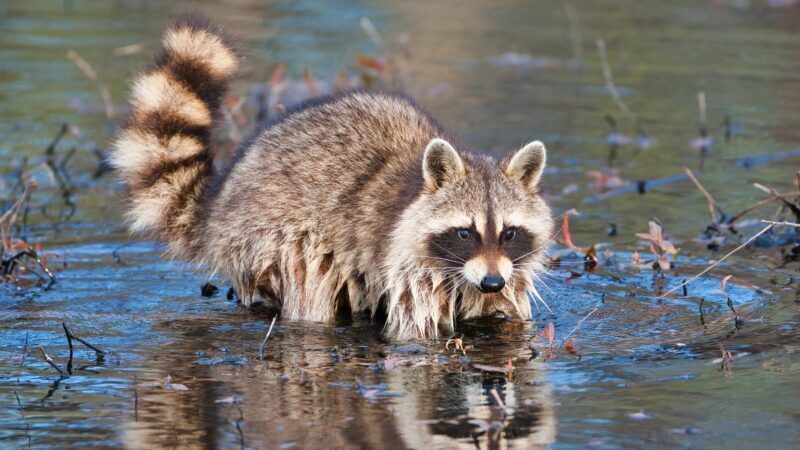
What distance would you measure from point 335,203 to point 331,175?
125 millimetres

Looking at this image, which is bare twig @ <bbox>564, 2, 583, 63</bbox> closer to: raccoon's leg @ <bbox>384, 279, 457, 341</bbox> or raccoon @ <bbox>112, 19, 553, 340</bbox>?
raccoon @ <bbox>112, 19, 553, 340</bbox>

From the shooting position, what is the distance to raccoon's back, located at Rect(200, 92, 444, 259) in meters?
4.91

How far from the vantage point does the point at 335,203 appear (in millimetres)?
4957

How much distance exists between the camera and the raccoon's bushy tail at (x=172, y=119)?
5.18m

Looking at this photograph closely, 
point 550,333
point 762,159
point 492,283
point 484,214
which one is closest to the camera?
point 550,333

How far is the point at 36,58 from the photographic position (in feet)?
33.7

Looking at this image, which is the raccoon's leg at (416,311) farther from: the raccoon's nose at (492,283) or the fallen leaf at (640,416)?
the fallen leaf at (640,416)

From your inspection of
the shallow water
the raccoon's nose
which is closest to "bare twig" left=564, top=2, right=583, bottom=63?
the shallow water

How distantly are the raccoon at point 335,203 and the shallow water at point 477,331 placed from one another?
173mm

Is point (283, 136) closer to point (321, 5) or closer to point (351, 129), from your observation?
point (351, 129)

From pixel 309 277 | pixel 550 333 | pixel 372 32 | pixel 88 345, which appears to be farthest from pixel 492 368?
Result: pixel 372 32

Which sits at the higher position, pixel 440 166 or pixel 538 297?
pixel 440 166

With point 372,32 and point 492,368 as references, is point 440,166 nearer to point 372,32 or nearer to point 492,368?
point 492,368

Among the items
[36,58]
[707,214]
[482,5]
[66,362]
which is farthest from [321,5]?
[66,362]
